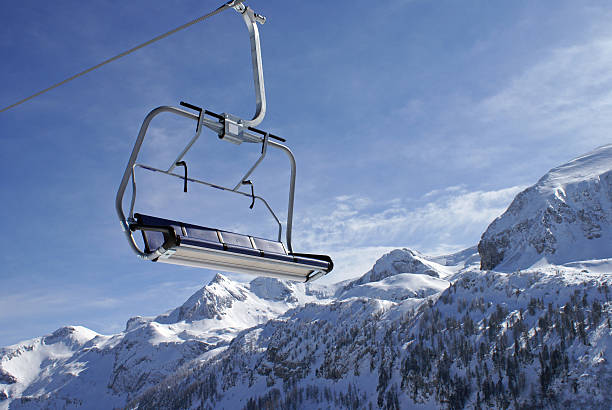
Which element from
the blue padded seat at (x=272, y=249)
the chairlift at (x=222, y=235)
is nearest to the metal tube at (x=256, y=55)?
the chairlift at (x=222, y=235)

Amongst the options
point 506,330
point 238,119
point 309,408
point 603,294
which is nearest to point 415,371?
point 506,330

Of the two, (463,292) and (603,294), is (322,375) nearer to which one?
(463,292)

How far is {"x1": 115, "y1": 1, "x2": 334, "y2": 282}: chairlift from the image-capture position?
506 centimetres

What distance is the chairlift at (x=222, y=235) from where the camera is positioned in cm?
506

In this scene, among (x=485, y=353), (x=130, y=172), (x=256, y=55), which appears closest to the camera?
(x=130, y=172)

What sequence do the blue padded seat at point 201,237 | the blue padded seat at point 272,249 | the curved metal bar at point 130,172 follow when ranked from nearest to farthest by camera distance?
the blue padded seat at point 201,237
the curved metal bar at point 130,172
the blue padded seat at point 272,249

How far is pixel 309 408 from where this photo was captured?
180625 mm

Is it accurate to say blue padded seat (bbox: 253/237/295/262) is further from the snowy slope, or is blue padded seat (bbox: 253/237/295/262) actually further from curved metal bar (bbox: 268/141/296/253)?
the snowy slope

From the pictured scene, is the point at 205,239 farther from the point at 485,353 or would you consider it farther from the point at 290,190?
the point at 485,353

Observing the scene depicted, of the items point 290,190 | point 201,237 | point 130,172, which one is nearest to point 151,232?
point 201,237

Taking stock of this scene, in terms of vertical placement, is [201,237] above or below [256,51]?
below

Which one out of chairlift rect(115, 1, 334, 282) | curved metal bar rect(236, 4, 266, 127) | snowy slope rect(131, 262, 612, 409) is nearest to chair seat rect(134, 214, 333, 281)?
chairlift rect(115, 1, 334, 282)

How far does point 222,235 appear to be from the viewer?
5.38 metres

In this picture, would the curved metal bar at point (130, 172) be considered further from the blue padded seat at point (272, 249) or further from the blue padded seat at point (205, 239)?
the blue padded seat at point (272, 249)
